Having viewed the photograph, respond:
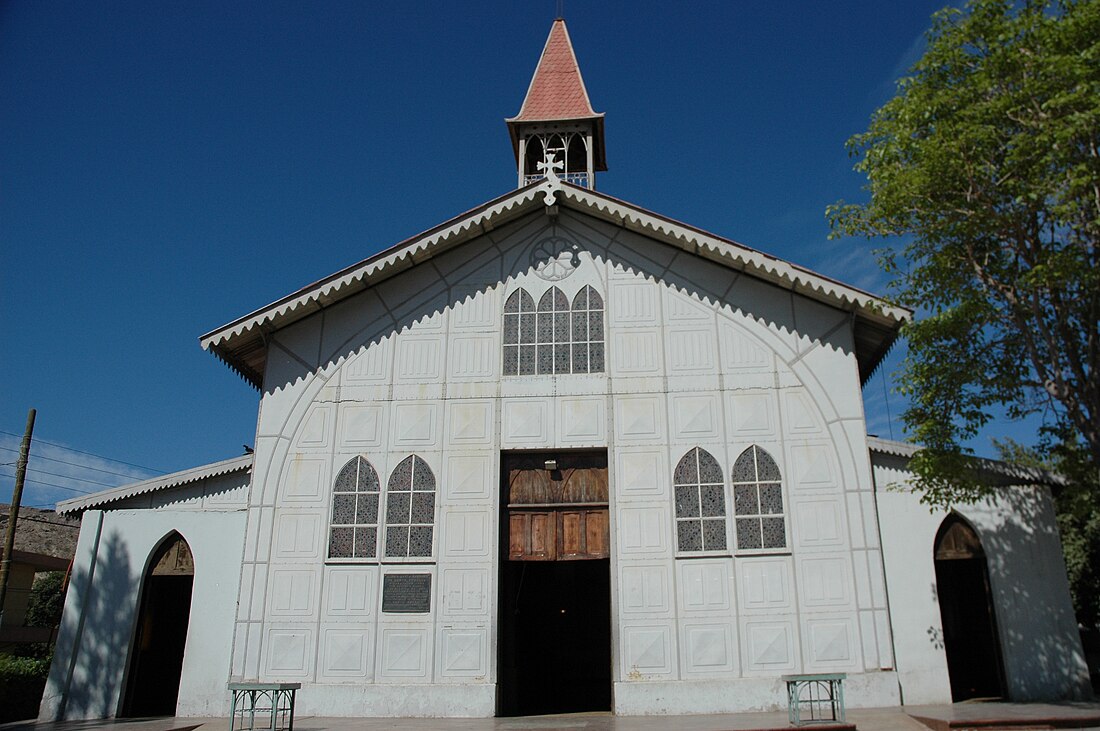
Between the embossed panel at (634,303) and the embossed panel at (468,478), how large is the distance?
3677mm

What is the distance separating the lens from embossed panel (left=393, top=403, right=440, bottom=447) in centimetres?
1502

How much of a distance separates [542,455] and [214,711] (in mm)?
7185

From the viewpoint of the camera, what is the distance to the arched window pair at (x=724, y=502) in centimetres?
1391

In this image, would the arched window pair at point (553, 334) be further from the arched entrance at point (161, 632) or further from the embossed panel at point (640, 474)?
the arched entrance at point (161, 632)

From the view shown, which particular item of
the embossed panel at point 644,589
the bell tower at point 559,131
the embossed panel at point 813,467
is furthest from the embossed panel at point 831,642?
the bell tower at point 559,131

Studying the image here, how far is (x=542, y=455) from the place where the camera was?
49.2ft

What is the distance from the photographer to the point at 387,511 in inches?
576

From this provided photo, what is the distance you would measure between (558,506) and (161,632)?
948 centimetres

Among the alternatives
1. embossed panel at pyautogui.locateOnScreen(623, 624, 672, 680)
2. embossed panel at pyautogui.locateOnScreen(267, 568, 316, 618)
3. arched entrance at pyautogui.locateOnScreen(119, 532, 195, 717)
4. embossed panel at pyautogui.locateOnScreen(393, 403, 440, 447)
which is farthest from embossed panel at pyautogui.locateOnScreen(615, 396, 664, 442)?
arched entrance at pyautogui.locateOnScreen(119, 532, 195, 717)

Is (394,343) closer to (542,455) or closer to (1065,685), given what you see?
(542,455)

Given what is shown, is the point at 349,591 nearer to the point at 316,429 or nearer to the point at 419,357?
the point at 316,429

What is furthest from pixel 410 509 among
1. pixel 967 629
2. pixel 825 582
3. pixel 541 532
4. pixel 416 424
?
pixel 967 629

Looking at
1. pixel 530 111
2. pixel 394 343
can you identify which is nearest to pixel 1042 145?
pixel 394 343

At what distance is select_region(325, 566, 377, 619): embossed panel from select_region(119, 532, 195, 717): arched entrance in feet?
9.50
